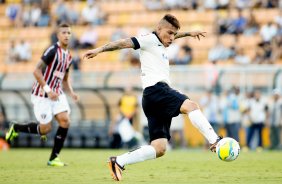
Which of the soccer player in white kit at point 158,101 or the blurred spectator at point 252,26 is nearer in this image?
the soccer player in white kit at point 158,101

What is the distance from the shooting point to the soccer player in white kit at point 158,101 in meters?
11.4

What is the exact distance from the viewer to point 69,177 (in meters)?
12.3

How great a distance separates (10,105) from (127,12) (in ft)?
26.1

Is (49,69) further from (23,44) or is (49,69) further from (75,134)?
(23,44)

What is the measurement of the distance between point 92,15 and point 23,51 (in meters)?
3.21

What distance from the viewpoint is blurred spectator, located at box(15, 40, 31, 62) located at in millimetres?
32469

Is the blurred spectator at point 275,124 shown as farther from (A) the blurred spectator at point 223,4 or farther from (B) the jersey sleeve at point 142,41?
(B) the jersey sleeve at point 142,41

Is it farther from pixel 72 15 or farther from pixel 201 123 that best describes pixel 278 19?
pixel 201 123

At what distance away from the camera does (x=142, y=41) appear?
38.3ft

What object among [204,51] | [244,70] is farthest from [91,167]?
[204,51]

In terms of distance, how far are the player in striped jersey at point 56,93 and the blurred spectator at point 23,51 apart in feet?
55.2

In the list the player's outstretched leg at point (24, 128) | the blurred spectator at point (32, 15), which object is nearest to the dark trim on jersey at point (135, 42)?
the player's outstretched leg at point (24, 128)

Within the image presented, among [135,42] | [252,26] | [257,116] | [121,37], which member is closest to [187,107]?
[135,42]

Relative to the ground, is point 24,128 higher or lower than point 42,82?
lower
